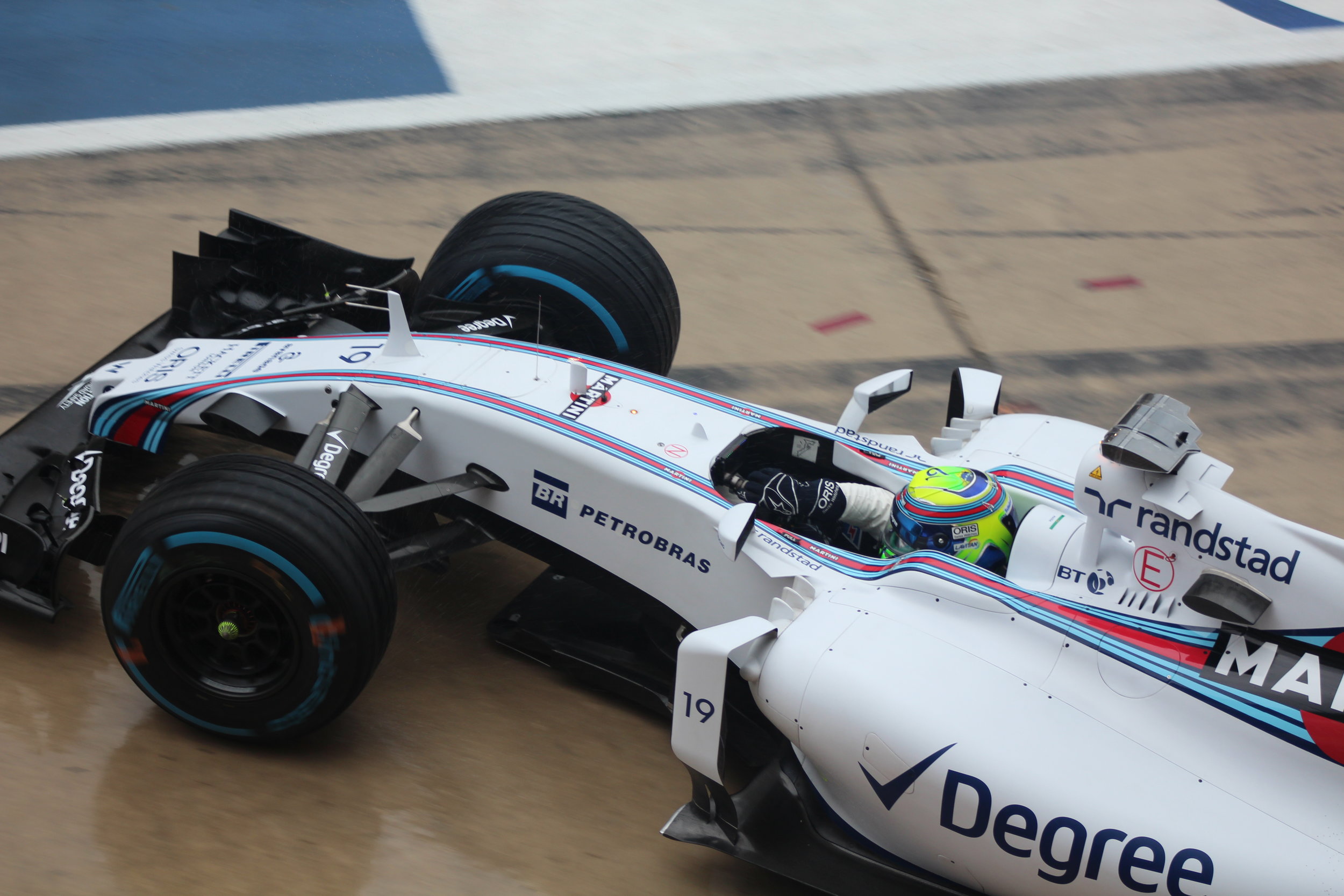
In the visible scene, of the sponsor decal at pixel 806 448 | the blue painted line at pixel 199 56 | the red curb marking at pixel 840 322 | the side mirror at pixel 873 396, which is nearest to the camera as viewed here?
the sponsor decal at pixel 806 448

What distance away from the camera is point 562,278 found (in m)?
4.97

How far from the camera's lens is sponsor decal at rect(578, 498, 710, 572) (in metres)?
4.00

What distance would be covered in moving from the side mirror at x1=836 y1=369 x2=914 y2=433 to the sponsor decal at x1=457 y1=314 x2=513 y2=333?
4.60ft

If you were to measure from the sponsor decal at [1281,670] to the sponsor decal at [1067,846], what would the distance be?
0.48m

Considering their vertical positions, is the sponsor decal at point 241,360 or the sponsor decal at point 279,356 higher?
the sponsor decal at point 279,356

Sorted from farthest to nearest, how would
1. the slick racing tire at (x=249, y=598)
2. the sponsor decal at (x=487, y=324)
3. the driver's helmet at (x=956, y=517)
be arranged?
the sponsor decal at (x=487, y=324) < the driver's helmet at (x=956, y=517) < the slick racing tire at (x=249, y=598)

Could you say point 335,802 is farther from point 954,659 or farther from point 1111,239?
point 1111,239

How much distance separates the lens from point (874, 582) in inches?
148

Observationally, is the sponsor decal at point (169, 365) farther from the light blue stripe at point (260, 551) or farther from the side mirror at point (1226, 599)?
the side mirror at point (1226, 599)

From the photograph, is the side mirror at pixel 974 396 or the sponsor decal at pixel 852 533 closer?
the sponsor decal at pixel 852 533

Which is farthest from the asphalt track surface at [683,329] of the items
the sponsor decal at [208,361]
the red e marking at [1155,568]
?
the red e marking at [1155,568]

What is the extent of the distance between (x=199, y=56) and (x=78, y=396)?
5719 mm

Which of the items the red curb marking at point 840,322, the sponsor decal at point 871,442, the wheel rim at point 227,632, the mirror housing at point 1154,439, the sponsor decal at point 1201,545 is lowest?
the wheel rim at point 227,632

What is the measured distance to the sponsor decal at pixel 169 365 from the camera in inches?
182
